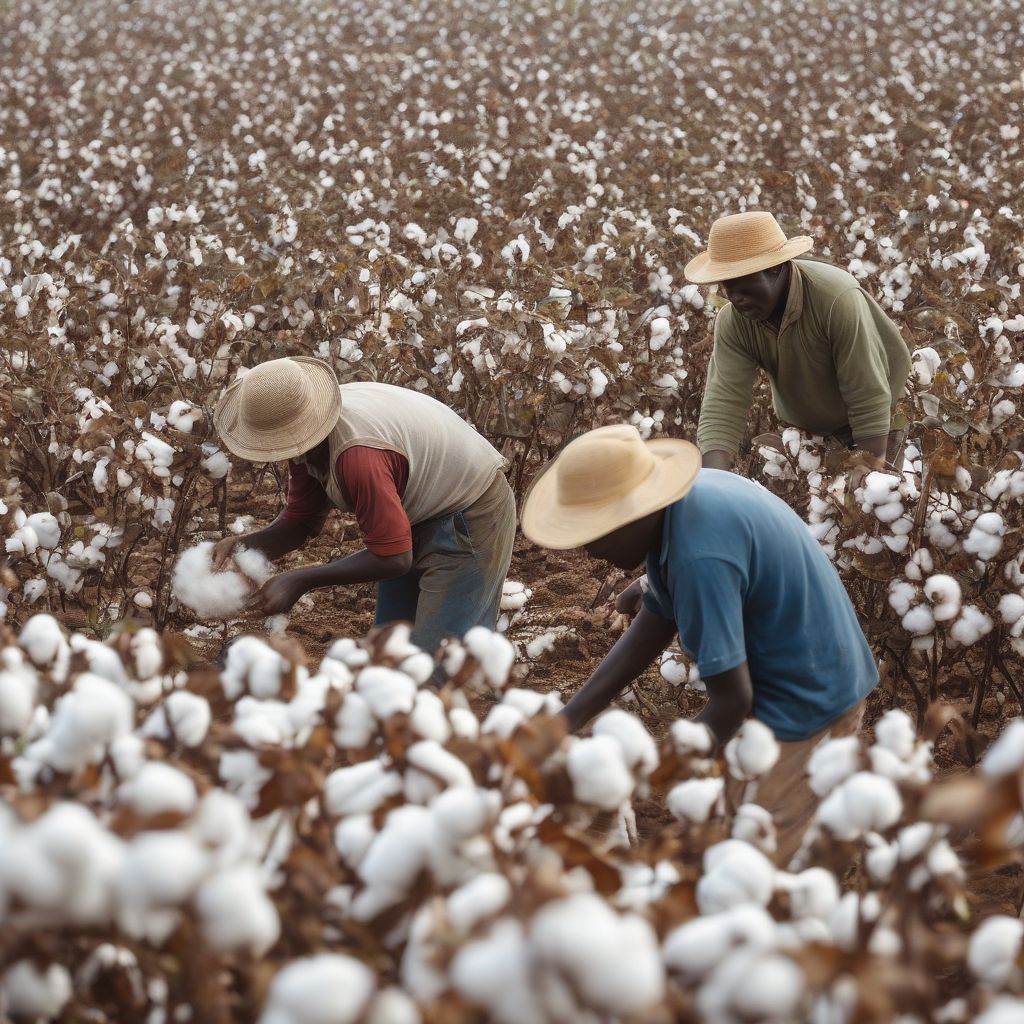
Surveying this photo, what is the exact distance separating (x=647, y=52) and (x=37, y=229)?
32.5ft

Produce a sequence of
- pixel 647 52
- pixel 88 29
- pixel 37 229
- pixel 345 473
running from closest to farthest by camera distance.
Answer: pixel 345 473
pixel 37 229
pixel 647 52
pixel 88 29

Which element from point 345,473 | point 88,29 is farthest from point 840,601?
point 88,29

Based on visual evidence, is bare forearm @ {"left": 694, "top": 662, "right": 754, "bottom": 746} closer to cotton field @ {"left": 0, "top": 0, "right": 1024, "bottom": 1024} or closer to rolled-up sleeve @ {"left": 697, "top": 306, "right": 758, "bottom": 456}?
cotton field @ {"left": 0, "top": 0, "right": 1024, "bottom": 1024}

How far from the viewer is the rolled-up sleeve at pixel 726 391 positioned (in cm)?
395

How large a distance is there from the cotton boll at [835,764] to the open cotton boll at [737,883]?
21cm

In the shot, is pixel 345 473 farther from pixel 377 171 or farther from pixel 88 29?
pixel 88 29

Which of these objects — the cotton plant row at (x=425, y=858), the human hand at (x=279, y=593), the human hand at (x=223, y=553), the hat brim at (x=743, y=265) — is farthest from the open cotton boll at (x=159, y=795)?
the hat brim at (x=743, y=265)

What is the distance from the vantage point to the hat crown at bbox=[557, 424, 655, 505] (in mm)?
2367

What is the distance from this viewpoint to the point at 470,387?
507 cm

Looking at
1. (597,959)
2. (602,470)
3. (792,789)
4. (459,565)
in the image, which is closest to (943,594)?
(792,789)

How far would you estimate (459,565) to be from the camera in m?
3.58

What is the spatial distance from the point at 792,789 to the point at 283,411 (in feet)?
4.99

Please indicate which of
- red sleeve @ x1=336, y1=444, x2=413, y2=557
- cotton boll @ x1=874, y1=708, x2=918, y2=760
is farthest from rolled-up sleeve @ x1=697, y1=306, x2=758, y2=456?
cotton boll @ x1=874, y1=708, x2=918, y2=760

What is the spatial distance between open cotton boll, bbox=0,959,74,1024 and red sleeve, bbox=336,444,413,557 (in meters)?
1.97
